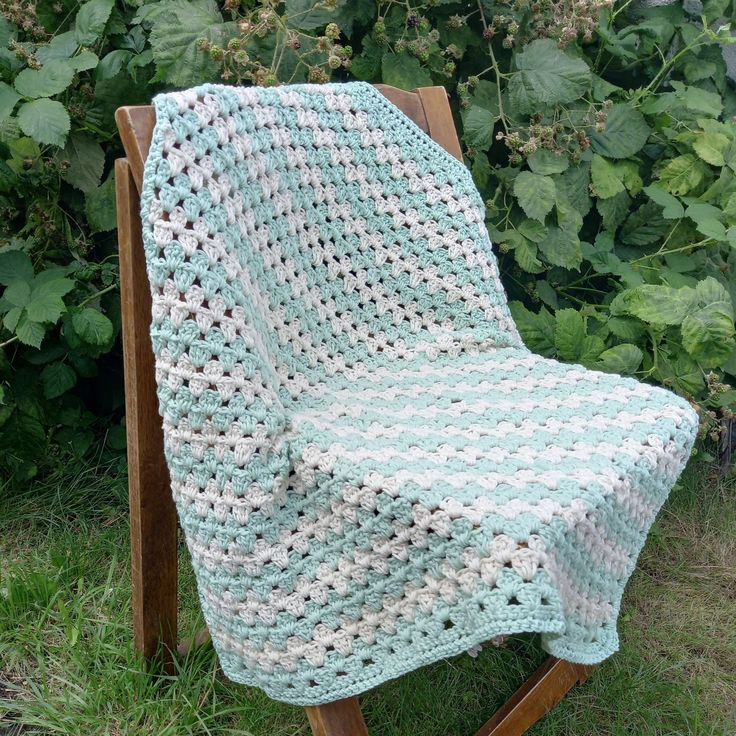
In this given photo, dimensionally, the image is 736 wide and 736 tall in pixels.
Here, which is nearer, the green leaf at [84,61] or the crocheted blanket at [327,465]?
the crocheted blanket at [327,465]

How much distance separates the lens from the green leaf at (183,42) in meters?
1.29

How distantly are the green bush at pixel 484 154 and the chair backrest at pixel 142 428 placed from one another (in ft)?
0.89

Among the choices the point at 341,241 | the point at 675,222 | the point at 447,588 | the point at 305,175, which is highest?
the point at 305,175

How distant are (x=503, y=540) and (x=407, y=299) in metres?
0.61

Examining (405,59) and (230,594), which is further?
(405,59)

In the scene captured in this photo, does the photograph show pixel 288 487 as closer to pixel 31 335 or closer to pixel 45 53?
pixel 31 335

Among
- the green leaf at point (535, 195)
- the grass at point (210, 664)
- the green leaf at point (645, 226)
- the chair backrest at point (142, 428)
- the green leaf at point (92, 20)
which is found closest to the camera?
the chair backrest at point (142, 428)

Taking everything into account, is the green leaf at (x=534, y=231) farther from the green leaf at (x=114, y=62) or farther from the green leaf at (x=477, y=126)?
the green leaf at (x=114, y=62)

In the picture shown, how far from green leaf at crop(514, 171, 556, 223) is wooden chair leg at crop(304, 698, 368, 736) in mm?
1020

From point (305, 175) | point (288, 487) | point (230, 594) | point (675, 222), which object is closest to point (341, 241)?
point (305, 175)

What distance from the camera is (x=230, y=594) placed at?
970mm

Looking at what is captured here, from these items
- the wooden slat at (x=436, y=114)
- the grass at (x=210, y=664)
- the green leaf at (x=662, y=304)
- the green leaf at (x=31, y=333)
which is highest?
the wooden slat at (x=436, y=114)

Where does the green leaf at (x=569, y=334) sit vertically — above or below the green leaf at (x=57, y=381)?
above

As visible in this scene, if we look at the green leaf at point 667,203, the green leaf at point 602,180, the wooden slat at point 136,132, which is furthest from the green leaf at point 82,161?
the green leaf at point 667,203
